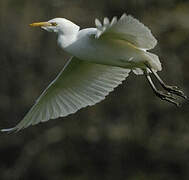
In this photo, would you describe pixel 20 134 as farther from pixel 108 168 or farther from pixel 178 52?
pixel 178 52

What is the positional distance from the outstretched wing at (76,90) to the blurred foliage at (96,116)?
5.98m

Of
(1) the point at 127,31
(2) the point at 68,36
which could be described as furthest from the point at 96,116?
(1) the point at 127,31

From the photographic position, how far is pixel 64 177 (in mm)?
13961

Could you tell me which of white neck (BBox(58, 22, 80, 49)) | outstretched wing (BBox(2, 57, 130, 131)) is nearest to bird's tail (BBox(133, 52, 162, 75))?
white neck (BBox(58, 22, 80, 49))

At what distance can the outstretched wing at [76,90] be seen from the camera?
680cm

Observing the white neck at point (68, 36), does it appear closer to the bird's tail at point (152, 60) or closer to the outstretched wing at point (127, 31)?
the outstretched wing at point (127, 31)

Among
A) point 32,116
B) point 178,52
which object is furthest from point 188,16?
point 32,116

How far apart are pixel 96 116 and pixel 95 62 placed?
747 centimetres

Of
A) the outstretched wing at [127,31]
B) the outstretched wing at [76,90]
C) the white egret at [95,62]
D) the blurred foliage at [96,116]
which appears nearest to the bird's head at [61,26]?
the white egret at [95,62]

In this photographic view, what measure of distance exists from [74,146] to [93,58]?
305 inches

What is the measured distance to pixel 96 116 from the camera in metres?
13.5

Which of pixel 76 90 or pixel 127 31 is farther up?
pixel 127 31

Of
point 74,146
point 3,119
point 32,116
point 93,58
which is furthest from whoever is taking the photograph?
point 74,146

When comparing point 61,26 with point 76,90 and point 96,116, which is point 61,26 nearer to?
point 76,90
